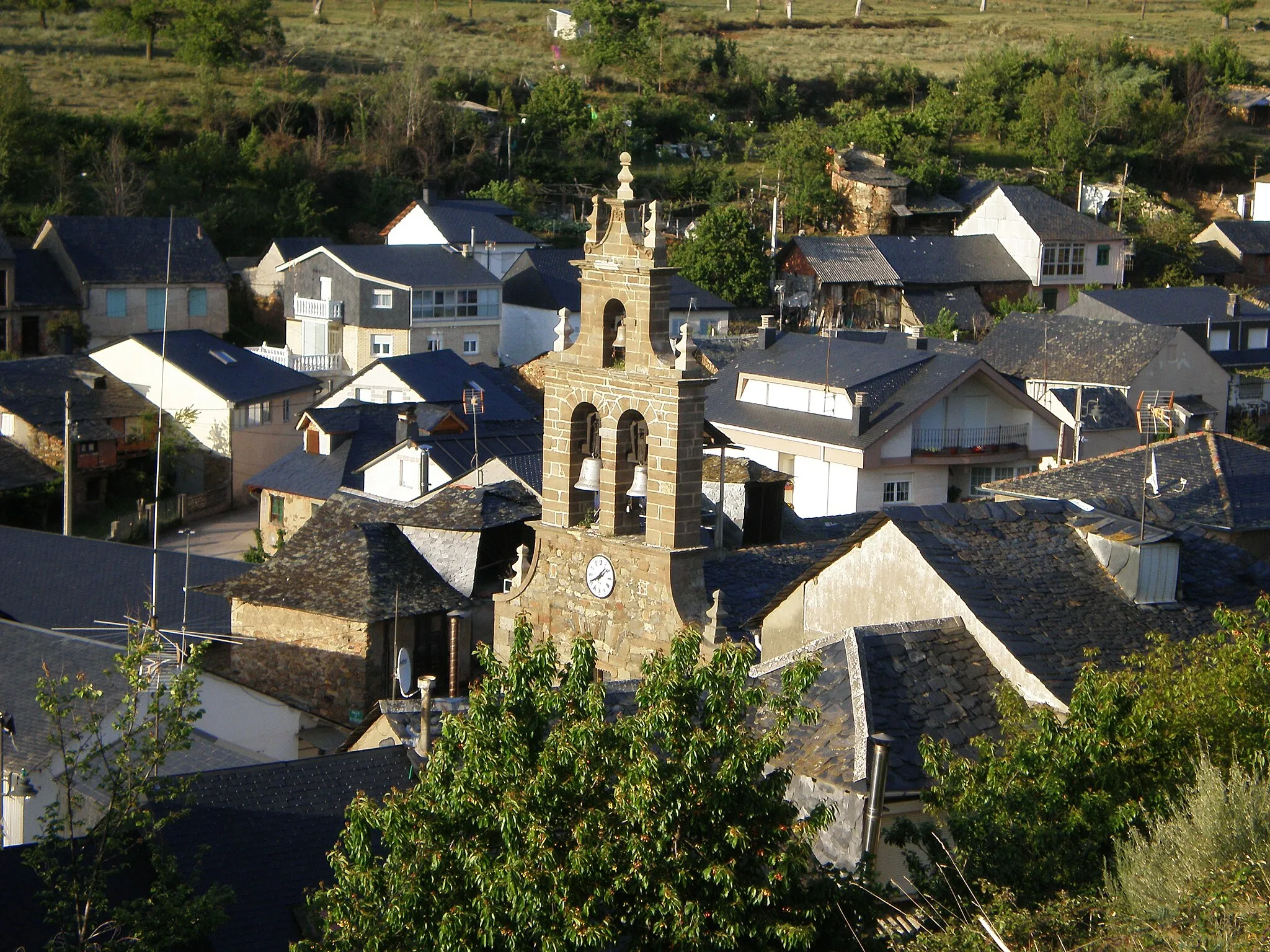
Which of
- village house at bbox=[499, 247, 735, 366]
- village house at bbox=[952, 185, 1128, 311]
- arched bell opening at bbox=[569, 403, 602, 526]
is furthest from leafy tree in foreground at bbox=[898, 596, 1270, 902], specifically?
village house at bbox=[952, 185, 1128, 311]

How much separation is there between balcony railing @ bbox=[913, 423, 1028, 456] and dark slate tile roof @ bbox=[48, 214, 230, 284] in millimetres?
28041

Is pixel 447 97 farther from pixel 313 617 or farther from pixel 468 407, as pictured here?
pixel 313 617

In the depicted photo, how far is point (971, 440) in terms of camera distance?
149ft

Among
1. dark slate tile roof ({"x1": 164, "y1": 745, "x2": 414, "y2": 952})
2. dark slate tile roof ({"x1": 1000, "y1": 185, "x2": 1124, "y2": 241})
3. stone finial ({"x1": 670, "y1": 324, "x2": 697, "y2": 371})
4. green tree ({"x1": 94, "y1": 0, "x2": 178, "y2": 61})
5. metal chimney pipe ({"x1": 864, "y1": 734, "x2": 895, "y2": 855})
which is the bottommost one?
dark slate tile roof ({"x1": 164, "y1": 745, "x2": 414, "y2": 952})

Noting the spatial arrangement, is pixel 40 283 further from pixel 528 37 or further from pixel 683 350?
pixel 528 37

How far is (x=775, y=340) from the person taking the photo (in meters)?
49.4

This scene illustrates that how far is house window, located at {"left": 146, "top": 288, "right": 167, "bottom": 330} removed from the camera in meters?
60.1

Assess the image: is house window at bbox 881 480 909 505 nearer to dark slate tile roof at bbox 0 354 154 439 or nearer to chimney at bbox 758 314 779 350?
chimney at bbox 758 314 779 350

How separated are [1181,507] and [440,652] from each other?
473 inches

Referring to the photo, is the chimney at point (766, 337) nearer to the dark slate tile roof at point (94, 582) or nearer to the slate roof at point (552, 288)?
the slate roof at point (552, 288)

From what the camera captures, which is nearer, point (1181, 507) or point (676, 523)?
point (676, 523)

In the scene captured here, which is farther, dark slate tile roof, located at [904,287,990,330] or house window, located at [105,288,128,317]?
dark slate tile roof, located at [904,287,990,330]

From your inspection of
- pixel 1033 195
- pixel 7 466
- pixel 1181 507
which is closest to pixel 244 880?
pixel 1181 507

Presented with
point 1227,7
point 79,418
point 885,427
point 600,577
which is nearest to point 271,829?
point 600,577
